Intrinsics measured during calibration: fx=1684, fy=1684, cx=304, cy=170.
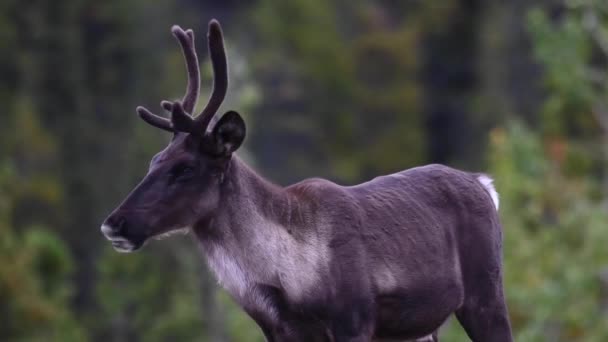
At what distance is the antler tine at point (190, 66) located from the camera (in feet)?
30.7

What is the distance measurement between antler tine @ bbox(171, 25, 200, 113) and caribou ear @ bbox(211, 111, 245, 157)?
0.58 meters

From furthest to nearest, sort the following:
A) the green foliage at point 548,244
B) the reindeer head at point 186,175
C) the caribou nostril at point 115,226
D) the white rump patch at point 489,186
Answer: the green foliage at point 548,244 < the white rump patch at point 489,186 < the reindeer head at point 186,175 < the caribou nostril at point 115,226

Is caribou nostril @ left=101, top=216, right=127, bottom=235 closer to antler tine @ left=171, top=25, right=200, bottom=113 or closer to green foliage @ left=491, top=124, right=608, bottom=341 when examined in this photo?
antler tine @ left=171, top=25, right=200, bottom=113

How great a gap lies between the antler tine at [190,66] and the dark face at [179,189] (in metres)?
0.51

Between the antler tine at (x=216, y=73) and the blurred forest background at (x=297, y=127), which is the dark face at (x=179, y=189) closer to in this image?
the antler tine at (x=216, y=73)

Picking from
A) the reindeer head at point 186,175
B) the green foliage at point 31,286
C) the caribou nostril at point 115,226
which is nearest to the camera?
the caribou nostril at point 115,226

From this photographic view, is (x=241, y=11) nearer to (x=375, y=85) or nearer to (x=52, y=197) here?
(x=375, y=85)

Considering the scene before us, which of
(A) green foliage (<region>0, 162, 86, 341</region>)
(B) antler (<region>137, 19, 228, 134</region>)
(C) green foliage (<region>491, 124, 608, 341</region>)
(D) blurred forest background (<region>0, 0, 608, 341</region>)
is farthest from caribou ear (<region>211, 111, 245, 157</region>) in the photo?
(A) green foliage (<region>0, 162, 86, 341</region>)

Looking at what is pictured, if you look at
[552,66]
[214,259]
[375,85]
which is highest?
[214,259]

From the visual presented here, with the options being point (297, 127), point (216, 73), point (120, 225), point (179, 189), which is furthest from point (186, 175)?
point (297, 127)

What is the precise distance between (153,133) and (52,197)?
10.1ft

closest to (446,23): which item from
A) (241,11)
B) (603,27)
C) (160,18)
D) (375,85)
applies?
(375,85)

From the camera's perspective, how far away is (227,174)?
897cm

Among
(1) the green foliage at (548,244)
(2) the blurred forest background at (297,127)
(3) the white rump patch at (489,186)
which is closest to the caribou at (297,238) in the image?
(3) the white rump patch at (489,186)
